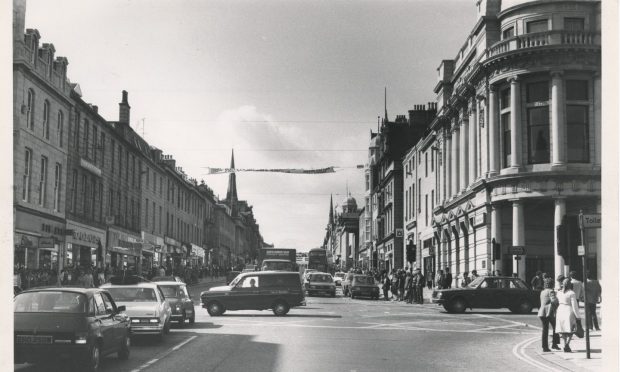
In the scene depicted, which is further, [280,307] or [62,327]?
[280,307]

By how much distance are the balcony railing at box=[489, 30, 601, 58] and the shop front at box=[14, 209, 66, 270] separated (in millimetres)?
25220

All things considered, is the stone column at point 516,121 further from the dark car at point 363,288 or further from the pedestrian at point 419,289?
the dark car at point 363,288

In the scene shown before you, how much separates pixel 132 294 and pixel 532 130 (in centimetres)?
2803

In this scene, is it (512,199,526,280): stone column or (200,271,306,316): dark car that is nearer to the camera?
(200,271,306,316): dark car

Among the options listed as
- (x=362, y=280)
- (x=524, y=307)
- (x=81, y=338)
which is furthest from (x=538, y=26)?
(x=81, y=338)

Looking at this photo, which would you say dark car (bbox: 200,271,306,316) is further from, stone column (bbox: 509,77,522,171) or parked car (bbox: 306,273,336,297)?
parked car (bbox: 306,273,336,297)

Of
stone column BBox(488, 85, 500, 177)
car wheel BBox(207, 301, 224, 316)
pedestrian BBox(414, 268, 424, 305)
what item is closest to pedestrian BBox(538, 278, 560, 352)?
car wheel BBox(207, 301, 224, 316)

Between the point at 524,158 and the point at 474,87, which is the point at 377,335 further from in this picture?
the point at 474,87

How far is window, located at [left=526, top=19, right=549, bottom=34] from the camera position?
4022cm

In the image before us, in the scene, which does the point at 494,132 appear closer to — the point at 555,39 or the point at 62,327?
the point at 555,39

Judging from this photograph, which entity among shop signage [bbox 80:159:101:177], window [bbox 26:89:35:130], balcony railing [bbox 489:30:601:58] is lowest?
shop signage [bbox 80:159:101:177]

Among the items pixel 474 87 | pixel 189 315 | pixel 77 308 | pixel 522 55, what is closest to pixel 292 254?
pixel 474 87

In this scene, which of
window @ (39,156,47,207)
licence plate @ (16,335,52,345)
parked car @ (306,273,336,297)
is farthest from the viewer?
parked car @ (306,273,336,297)

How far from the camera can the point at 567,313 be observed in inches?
658
